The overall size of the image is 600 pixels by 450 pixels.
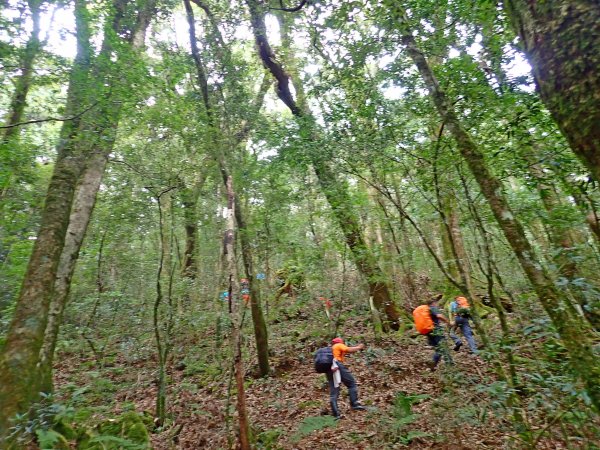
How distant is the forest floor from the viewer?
6.09 meters

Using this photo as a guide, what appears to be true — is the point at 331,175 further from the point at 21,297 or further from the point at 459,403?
the point at 21,297

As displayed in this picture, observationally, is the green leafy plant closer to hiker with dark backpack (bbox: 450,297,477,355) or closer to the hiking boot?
the hiking boot

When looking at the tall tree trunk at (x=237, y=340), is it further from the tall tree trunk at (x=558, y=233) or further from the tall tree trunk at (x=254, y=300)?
the tall tree trunk at (x=558, y=233)

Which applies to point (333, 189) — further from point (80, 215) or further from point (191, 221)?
point (80, 215)

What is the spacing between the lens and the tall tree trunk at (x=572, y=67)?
5.83 feet

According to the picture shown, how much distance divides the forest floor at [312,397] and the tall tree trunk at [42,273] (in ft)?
2.22

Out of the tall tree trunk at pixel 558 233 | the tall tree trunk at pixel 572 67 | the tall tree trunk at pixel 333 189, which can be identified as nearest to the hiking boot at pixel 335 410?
the tall tree trunk at pixel 333 189

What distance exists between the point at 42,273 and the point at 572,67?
23.9 feet

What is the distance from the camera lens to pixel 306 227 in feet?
47.5

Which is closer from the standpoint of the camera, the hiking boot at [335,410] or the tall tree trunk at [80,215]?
the tall tree trunk at [80,215]

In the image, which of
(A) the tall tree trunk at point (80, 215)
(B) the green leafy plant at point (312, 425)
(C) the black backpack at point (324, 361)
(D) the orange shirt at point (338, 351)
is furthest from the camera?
(D) the orange shirt at point (338, 351)

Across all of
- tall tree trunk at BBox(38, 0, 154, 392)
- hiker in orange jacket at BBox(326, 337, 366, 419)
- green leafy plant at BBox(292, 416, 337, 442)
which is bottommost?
green leafy plant at BBox(292, 416, 337, 442)

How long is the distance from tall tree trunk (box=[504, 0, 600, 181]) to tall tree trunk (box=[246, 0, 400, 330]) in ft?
24.0

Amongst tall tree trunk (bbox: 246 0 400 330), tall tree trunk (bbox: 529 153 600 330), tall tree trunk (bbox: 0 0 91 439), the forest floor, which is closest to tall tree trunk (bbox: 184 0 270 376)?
the forest floor
